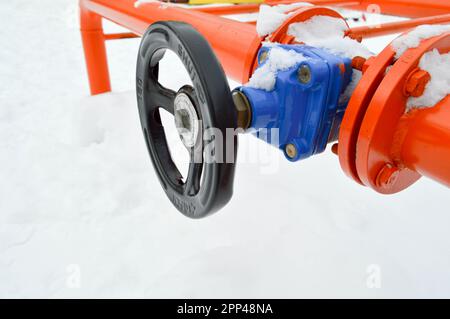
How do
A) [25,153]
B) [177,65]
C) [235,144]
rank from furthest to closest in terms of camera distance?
1. [177,65]
2. [25,153]
3. [235,144]

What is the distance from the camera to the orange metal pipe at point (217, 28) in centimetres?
71

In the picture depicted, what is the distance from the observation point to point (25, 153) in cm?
138

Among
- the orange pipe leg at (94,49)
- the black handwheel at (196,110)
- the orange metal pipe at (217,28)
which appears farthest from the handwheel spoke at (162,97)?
the orange pipe leg at (94,49)

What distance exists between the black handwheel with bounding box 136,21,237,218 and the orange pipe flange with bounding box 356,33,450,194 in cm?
16

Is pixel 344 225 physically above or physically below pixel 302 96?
below

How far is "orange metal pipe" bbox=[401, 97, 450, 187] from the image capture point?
40cm

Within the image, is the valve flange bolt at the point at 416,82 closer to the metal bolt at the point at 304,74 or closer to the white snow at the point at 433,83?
the white snow at the point at 433,83

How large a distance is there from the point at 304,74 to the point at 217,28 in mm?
409

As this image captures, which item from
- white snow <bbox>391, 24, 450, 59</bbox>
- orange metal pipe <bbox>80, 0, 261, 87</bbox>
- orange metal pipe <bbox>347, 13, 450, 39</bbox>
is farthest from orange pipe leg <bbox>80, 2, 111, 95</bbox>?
white snow <bbox>391, 24, 450, 59</bbox>

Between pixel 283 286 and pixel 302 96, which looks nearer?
pixel 302 96

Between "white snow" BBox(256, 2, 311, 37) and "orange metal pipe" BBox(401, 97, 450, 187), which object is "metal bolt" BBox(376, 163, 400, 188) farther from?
"white snow" BBox(256, 2, 311, 37)

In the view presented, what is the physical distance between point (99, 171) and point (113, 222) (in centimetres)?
28
